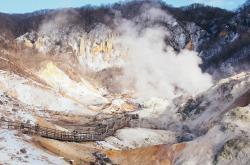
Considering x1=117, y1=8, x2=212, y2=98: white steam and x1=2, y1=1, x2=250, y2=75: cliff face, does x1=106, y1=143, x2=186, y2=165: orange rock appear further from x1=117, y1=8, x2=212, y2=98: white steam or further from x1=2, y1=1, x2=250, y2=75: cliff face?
x1=2, y1=1, x2=250, y2=75: cliff face

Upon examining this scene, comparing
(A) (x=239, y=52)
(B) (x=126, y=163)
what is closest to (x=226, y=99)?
(B) (x=126, y=163)

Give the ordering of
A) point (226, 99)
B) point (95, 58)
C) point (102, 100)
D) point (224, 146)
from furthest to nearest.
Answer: point (95, 58) → point (102, 100) → point (226, 99) → point (224, 146)

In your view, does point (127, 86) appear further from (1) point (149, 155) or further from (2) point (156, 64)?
(1) point (149, 155)

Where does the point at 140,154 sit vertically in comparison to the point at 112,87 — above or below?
above

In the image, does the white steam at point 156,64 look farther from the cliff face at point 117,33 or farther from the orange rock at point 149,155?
the orange rock at point 149,155

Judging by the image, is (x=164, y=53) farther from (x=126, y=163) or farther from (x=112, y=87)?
(x=126, y=163)

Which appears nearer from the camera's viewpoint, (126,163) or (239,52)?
(126,163)

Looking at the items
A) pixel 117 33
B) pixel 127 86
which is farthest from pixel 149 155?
pixel 117 33
